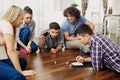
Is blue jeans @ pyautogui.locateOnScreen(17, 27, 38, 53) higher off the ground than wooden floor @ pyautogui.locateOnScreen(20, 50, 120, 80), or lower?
higher

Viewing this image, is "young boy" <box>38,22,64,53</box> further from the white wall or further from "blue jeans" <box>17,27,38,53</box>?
the white wall

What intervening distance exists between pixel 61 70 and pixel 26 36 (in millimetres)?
1217

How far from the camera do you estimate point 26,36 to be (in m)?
3.51

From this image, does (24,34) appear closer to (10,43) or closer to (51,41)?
(51,41)

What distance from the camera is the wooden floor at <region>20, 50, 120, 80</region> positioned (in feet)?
7.44

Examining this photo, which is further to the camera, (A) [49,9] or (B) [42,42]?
(A) [49,9]

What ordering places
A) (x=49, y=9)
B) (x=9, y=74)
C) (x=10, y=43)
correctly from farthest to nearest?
1. (x=49, y=9)
2. (x=10, y=43)
3. (x=9, y=74)

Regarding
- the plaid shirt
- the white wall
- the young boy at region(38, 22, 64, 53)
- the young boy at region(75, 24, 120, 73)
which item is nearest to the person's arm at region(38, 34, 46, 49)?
the young boy at region(38, 22, 64, 53)

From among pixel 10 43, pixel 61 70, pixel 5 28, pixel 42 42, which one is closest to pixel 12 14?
pixel 5 28

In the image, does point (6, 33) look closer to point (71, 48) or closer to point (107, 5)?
point (71, 48)

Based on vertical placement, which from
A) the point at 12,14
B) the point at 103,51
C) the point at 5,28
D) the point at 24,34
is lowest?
the point at 103,51

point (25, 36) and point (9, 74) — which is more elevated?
point (25, 36)

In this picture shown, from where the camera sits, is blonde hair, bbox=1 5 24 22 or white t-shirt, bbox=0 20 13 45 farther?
blonde hair, bbox=1 5 24 22

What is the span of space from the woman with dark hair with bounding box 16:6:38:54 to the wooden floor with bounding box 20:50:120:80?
267 millimetres
